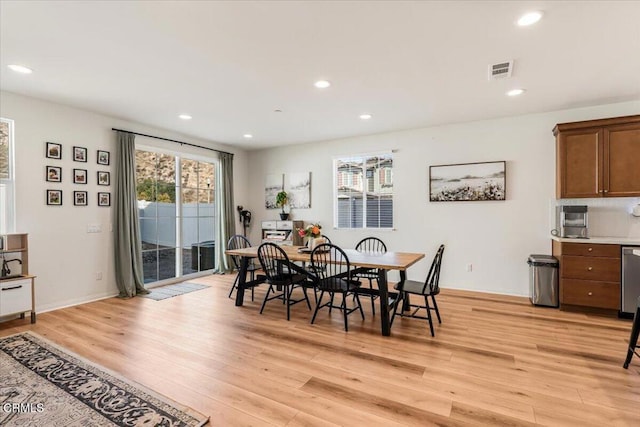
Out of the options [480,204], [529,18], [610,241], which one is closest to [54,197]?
[529,18]

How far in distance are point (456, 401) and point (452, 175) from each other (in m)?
3.71

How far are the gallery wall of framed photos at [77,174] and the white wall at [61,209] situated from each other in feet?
0.05

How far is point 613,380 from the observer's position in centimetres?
236

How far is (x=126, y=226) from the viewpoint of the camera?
187 inches

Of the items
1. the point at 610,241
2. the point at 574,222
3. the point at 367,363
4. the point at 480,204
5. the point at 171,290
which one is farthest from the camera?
the point at 171,290

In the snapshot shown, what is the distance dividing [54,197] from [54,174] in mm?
300

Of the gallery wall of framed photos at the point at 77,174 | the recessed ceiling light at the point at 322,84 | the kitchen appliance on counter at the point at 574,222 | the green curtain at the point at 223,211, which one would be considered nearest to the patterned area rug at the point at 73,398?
the gallery wall of framed photos at the point at 77,174

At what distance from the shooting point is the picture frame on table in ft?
15.1

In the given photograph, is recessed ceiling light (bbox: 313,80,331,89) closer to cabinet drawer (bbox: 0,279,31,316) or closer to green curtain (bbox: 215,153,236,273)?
green curtain (bbox: 215,153,236,273)

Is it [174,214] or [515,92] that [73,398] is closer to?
[174,214]

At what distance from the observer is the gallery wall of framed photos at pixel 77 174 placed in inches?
162

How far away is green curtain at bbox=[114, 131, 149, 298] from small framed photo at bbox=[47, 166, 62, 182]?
2.31 feet

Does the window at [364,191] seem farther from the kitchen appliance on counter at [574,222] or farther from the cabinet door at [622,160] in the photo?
the cabinet door at [622,160]
